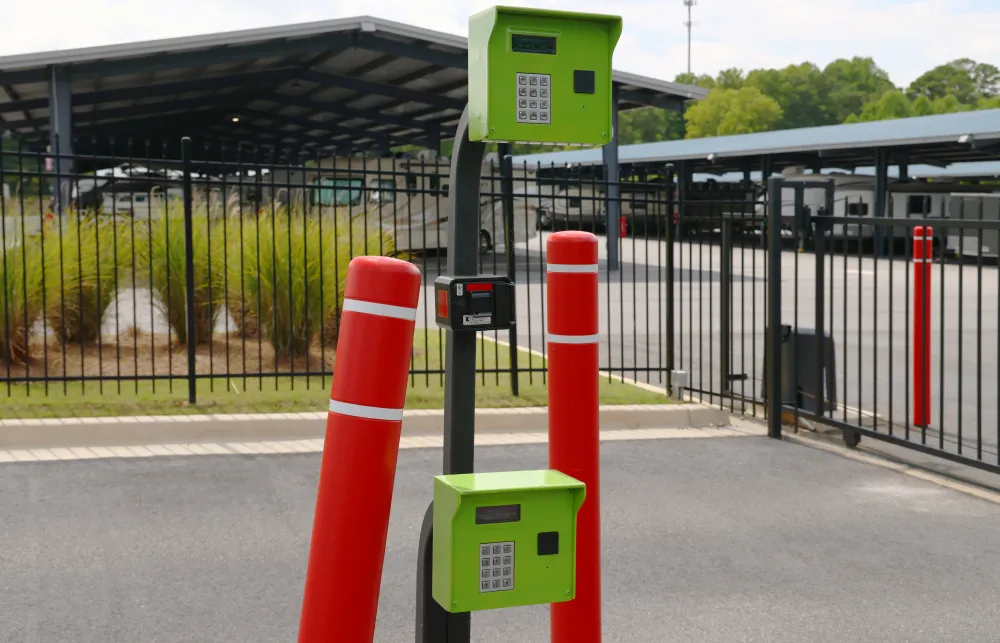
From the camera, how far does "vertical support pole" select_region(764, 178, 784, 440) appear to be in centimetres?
855

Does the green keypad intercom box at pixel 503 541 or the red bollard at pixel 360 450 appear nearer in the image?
the green keypad intercom box at pixel 503 541

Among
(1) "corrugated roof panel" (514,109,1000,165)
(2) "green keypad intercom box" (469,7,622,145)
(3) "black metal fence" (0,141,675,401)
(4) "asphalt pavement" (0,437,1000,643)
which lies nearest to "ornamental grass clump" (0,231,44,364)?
(3) "black metal fence" (0,141,675,401)

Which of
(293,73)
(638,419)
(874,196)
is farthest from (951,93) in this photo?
(638,419)

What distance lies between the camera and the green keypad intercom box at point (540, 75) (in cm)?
320

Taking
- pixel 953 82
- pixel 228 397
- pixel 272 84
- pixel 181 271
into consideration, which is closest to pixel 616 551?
pixel 228 397

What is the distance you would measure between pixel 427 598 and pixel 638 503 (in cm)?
348

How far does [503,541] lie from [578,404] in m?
0.69

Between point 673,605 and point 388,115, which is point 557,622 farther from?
point 388,115

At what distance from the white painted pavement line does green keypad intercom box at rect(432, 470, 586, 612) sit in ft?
15.0

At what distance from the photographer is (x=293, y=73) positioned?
28.6 metres

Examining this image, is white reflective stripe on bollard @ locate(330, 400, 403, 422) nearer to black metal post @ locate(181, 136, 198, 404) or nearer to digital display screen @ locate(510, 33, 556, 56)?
digital display screen @ locate(510, 33, 556, 56)

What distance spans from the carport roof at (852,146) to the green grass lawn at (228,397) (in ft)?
51.4

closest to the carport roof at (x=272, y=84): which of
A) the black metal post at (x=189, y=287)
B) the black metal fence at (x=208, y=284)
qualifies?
the black metal fence at (x=208, y=284)

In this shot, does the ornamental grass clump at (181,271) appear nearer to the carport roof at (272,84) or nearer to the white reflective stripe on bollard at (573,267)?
the white reflective stripe on bollard at (573,267)
